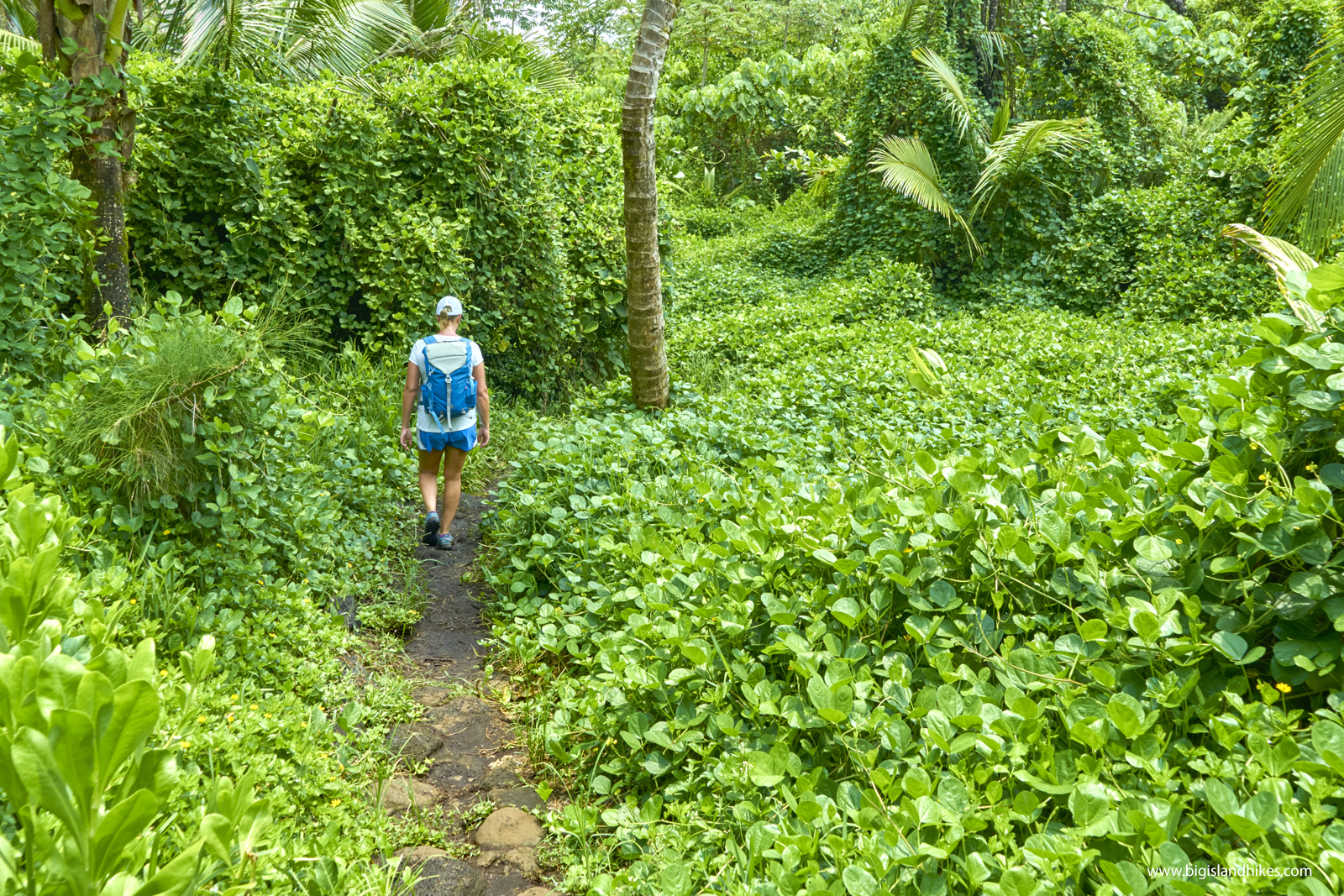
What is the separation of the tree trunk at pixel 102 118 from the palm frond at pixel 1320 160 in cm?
671

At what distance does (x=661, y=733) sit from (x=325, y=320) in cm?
519

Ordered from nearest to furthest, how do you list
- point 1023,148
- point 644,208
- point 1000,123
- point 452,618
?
point 452,618 < point 644,208 < point 1023,148 < point 1000,123

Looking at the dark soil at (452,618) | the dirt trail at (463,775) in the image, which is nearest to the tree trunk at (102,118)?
the dark soil at (452,618)

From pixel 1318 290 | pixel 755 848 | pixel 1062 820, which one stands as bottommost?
pixel 755 848

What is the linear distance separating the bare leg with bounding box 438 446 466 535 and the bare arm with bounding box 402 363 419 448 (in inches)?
10.9

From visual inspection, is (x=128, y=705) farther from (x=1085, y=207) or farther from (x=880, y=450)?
(x=1085, y=207)

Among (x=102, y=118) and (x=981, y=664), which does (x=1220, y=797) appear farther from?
(x=102, y=118)

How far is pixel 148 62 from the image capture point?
6.25m

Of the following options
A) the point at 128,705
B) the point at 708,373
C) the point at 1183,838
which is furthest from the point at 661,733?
the point at 708,373

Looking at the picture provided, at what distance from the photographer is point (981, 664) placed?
2.61 m

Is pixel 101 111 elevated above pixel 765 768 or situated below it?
above

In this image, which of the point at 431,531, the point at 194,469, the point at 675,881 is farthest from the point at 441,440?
the point at 675,881

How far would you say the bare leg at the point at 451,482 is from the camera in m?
5.23

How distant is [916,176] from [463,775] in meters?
9.82
